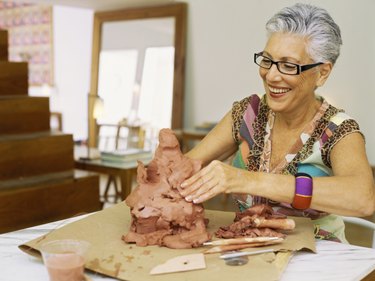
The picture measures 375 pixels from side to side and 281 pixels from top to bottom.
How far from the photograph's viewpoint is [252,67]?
413 centimetres

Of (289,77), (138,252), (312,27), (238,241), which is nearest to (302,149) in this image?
(289,77)

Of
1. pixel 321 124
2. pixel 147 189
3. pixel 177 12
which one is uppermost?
pixel 177 12

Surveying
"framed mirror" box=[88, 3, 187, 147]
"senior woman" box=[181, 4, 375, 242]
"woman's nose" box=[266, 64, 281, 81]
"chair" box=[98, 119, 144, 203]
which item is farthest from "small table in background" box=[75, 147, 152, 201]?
"woman's nose" box=[266, 64, 281, 81]

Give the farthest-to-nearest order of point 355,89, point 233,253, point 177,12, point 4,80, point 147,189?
point 177,12 < point 355,89 < point 4,80 < point 147,189 < point 233,253

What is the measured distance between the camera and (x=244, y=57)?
164 inches

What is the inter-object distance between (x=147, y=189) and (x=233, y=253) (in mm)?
279

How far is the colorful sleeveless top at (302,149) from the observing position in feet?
4.85

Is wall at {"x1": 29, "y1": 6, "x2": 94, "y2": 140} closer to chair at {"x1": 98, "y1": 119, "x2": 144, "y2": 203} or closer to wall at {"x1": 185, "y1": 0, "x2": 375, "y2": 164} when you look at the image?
chair at {"x1": 98, "y1": 119, "x2": 144, "y2": 203}

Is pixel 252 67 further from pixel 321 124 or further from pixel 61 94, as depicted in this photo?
pixel 61 94

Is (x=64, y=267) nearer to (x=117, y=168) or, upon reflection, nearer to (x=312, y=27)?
(x=312, y=27)

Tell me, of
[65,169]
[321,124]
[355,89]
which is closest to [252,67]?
[355,89]

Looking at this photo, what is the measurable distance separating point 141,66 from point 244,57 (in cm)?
128

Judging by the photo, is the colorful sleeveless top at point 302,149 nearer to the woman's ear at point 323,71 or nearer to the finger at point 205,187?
the woman's ear at point 323,71

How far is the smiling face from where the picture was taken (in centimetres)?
141
